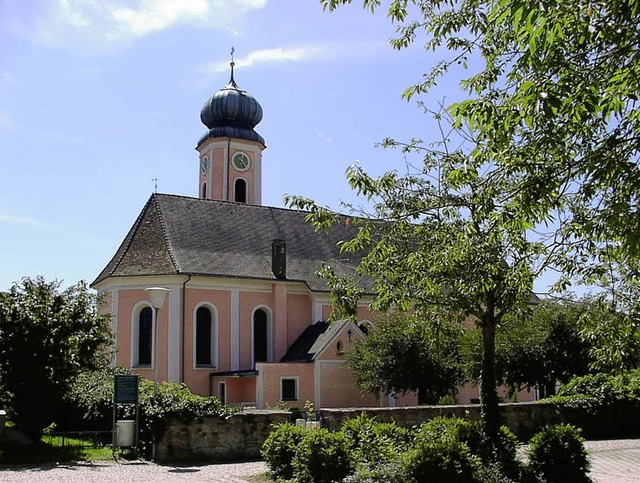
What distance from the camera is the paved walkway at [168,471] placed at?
44.8ft

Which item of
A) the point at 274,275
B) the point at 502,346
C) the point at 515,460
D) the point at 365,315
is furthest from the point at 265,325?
the point at 515,460

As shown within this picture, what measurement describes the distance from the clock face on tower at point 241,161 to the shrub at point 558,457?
1729 inches

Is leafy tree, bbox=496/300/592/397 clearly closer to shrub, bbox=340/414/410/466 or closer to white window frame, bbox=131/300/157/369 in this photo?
shrub, bbox=340/414/410/466

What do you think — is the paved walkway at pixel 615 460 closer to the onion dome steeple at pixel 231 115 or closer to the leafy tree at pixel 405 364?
the leafy tree at pixel 405 364

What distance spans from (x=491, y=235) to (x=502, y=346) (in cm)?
2127

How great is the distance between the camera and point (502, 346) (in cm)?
2909

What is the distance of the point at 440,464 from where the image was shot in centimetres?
1078

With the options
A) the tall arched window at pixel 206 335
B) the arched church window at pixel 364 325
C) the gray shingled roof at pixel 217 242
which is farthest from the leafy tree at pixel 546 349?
the tall arched window at pixel 206 335

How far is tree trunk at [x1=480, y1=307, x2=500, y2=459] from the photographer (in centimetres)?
1300

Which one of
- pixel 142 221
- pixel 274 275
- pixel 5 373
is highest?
pixel 142 221

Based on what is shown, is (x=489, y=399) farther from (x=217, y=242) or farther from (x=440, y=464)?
(x=217, y=242)

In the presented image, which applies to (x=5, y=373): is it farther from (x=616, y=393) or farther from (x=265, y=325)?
(x=265, y=325)

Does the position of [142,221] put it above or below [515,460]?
above

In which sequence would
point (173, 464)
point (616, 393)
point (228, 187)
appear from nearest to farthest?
point (173, 464) → point (616, 393) → point (228, 187)
